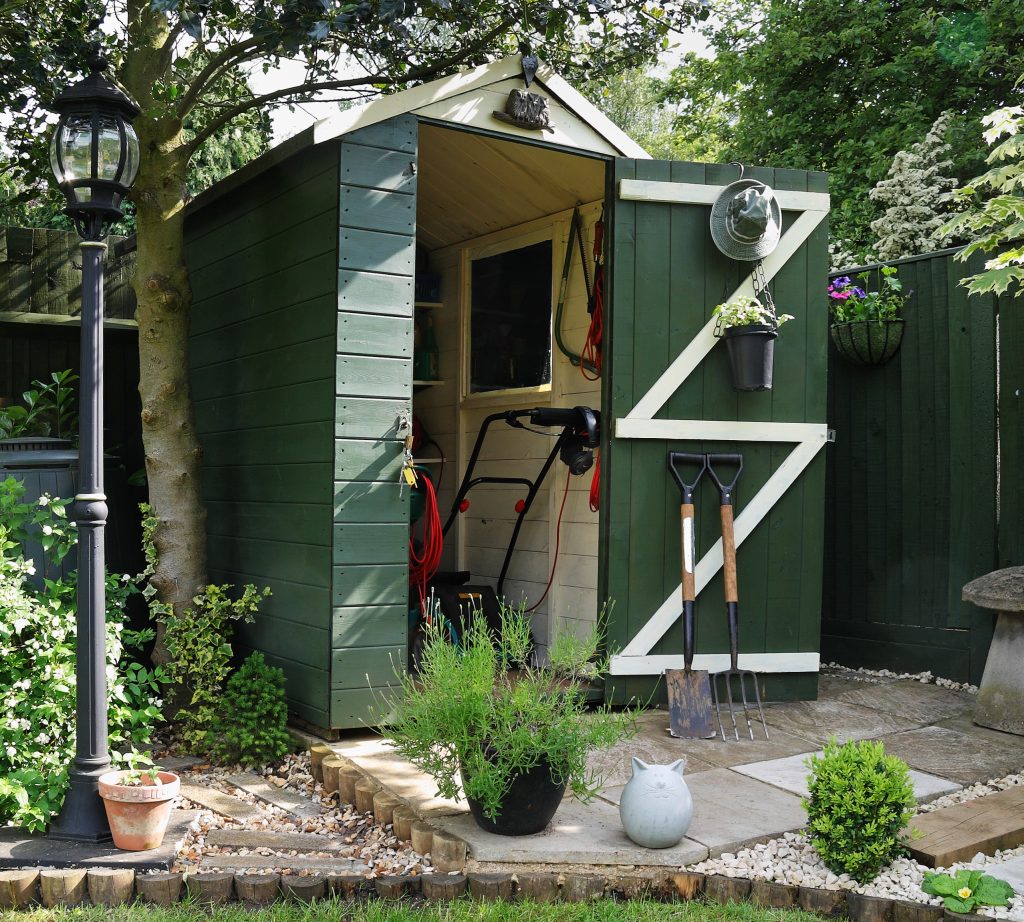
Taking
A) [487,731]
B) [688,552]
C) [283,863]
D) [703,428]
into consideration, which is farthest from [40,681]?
[703,428]

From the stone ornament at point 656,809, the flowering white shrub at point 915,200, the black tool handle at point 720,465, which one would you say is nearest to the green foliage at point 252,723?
the stone ornament at point 656,809

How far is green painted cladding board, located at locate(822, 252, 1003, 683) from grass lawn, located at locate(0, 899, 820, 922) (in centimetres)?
283

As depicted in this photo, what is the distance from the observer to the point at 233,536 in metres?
4.52

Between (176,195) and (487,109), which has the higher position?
(487,109)

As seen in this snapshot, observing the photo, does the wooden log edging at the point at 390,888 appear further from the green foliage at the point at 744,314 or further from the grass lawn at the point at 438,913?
the green foliage at the point at 744,314

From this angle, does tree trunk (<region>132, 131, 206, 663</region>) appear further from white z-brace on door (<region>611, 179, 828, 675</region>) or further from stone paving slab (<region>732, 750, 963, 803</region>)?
stone paving slab (<region>732, 750, 963, 803</region>)

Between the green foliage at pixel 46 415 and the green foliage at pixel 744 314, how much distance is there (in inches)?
115

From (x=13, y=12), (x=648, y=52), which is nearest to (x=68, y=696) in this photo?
(x=13, y=12)

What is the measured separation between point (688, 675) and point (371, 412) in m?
1.62

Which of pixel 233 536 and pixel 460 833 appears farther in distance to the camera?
pixel 233 536

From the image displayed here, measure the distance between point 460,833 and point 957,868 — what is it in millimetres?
1335

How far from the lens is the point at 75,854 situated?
2.77 meters

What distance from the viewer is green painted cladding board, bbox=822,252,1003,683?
4.81 m

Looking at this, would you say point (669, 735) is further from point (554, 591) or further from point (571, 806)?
point (554, 591)
